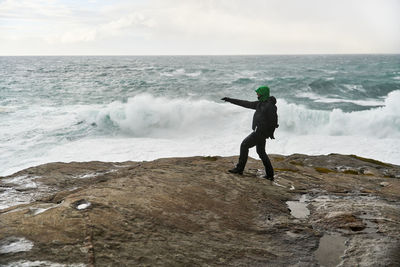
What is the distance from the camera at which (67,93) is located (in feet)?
100

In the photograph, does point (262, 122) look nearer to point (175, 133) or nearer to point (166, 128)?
point (175, 133)

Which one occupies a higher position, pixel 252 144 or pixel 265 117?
pixel 265 117

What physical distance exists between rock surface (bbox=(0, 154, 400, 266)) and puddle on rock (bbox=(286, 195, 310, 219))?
0.15ft

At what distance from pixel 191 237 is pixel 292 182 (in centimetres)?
324

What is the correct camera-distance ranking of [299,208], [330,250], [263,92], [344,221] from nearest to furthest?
[330,250] → [344,221] → [299,208] → [263,92]

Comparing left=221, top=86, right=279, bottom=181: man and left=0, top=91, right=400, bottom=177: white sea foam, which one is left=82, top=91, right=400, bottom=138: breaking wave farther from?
left=221, top=86, right=279, bottom=181: man

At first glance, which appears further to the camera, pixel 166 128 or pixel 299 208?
pixel 166 128

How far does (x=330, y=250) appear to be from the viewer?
11.0 ft

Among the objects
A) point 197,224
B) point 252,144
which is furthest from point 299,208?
point 197,224

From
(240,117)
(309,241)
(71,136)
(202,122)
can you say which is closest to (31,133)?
(71,136)

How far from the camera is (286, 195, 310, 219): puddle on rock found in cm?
438

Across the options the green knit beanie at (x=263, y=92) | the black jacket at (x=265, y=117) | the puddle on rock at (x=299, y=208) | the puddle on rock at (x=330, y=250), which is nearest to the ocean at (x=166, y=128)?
the black jacket at (x=265, y=117)

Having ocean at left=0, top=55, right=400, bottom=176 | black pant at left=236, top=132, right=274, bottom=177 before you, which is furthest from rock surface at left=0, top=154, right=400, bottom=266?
ocean at left=0, top=55, right=400, bottom=176

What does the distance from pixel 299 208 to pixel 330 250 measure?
132 centimetres
